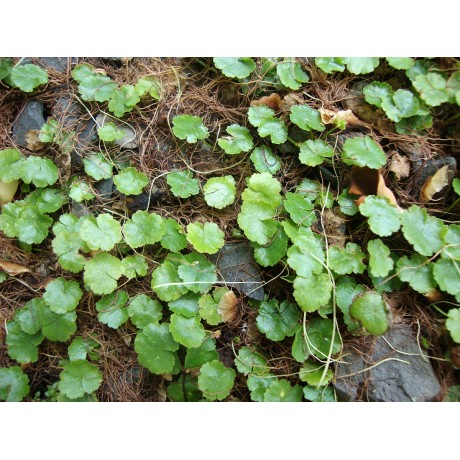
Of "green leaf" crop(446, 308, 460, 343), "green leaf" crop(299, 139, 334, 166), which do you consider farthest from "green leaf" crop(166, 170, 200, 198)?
"green leaf" crop(446, 308, 460, 343)

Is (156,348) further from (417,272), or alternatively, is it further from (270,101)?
(270,101)

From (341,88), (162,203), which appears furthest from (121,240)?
(341,88)

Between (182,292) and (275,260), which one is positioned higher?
(275,260)

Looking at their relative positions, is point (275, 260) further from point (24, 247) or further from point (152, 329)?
point (24, 247)

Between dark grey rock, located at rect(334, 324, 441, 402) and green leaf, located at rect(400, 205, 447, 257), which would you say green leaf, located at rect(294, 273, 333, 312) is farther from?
green leaf, located at rect(400, 205, 447, 257)

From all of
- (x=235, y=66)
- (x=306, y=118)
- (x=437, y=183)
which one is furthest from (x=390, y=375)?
→ (x=235, y=66)

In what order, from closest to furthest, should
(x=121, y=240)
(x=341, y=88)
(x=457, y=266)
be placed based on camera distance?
(x=457, y=266) → (x=121, y=240) → (x=341, y=88)
